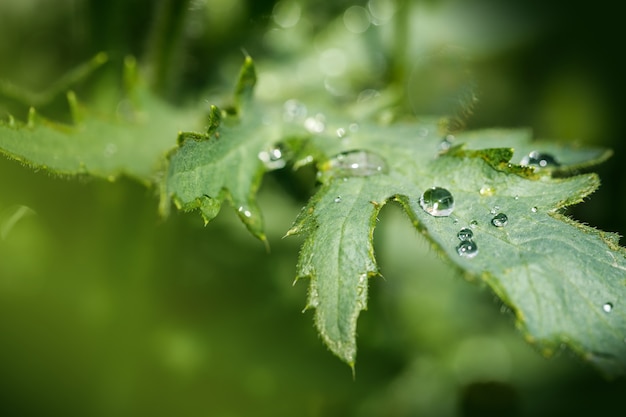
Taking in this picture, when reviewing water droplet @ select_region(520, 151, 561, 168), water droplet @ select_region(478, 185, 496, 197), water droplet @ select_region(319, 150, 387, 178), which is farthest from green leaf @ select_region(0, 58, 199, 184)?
water droplet @ select_region(520, 151, 561, 168)

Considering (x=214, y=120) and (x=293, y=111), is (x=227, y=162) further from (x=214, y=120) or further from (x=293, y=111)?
(x=293, y=111)

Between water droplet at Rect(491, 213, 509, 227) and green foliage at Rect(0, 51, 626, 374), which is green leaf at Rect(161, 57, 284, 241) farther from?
water droplet at Rect(491, 213, 509, 227)

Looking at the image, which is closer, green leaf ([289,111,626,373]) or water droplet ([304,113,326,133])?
green leaf ([289,111,626,373])

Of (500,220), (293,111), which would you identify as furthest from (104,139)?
(500,220)

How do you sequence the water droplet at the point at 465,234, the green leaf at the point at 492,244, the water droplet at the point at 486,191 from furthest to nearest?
the water droplet at the point at 486,191, the water droplet at the point at 465,234, the green leaf at the point at 492,244

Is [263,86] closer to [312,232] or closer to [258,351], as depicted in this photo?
[258,351]

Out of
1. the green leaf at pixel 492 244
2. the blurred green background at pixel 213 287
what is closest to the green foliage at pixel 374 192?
the green leaf at pixel 492 244

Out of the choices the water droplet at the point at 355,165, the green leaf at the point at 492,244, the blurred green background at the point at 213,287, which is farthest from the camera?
the blurred green background at the point at 213,287

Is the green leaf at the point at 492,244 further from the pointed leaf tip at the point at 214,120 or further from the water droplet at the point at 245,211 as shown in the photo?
the pointed leaf tip at the point at 214,120
